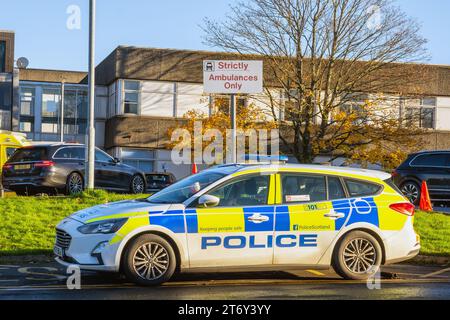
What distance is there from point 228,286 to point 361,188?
2.50 meters

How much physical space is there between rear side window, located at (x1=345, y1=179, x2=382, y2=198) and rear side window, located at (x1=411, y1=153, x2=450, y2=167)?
10.5 metres

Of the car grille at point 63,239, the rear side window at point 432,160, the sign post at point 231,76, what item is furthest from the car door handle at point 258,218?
the rear side window at point 432,160

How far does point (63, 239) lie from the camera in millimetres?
9336

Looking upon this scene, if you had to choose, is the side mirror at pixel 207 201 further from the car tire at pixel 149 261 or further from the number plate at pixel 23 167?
the number plate at pixel 23 167

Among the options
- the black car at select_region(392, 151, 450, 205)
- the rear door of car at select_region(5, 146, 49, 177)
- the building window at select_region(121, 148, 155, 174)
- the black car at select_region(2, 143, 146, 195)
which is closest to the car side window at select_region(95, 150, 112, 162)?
the black car at select_region(2, 143, 146, 195)

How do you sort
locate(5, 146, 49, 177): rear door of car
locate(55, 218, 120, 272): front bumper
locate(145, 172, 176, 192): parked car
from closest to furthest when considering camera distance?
locate(55, 218, 120, 272): front bumper < locate(5, 146, 49, 177): rear door of car < locate(145, 172, 176, 192): parked car

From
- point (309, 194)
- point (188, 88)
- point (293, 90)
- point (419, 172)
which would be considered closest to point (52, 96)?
point (188, 88)

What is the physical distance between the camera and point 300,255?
9.57 meters

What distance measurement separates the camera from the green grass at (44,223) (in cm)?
1216

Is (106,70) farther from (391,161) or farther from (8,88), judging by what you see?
(391,161)

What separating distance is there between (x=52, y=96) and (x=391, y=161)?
841 inches

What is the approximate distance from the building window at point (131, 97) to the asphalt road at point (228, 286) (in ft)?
91.9

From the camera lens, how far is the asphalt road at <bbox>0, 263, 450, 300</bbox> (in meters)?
8.42

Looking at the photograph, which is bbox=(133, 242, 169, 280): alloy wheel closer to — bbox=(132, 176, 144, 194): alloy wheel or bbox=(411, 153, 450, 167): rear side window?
bbox=(132, 176, 144, 194): alloy wheel
